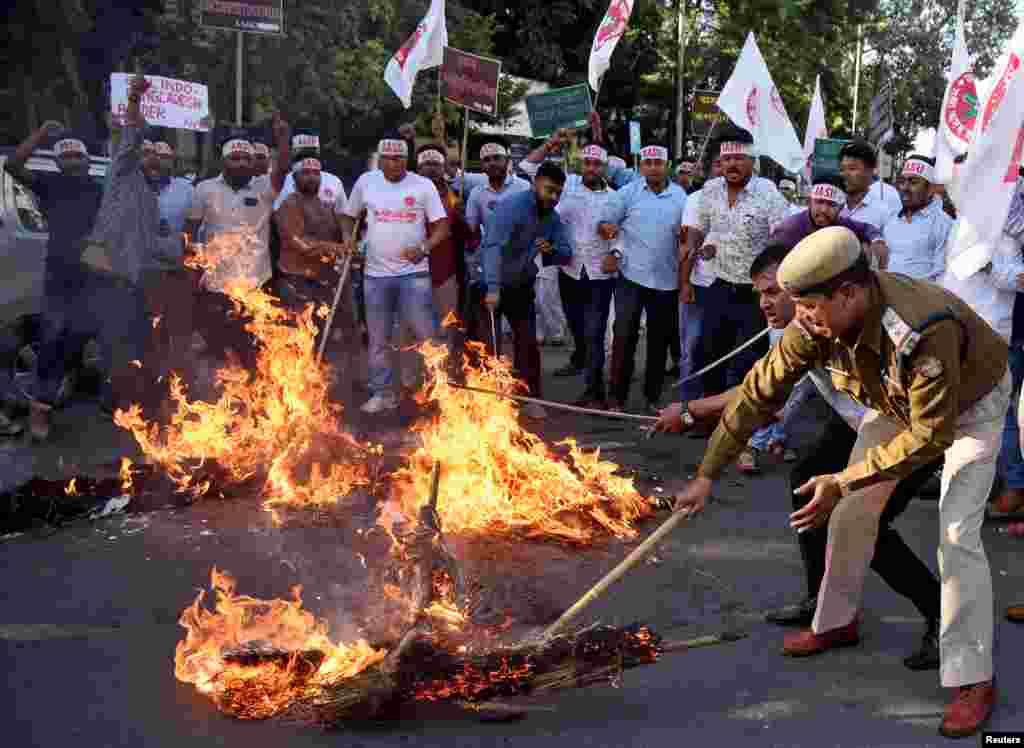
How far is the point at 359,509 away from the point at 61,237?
406cm

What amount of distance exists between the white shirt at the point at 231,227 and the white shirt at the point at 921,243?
4.94 m

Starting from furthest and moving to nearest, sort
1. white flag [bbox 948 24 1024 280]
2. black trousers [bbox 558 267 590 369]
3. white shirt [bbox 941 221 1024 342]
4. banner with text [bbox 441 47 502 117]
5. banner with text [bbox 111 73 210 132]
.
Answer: banner with text [bbox 111 73 210 132] → banner with text [bbox 441 47 502 117] → black trousers [bbox 558 267 590 369] → white shirt [bbox 941 221 1024 342] → white flag [bbox 948 24 1024 280]

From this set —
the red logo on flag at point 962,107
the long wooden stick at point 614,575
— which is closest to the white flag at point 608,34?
the red logo on flag at point 962,107

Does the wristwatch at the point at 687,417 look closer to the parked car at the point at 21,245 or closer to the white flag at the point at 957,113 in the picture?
the white flag at the point at 957,113

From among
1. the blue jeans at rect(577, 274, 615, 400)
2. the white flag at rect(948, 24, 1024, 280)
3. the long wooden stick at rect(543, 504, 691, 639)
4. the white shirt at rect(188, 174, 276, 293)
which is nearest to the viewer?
the long wooden stick at rect(543, 504, 691, 639)

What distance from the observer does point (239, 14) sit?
11820mm

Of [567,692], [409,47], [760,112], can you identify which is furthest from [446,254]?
[567,692]

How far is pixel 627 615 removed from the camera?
505cm

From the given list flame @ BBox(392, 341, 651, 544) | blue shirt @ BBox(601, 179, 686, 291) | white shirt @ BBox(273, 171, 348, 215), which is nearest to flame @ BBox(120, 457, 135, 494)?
flame @ BBox(392, 341, 651, 544)

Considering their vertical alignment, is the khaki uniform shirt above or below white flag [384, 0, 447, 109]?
below

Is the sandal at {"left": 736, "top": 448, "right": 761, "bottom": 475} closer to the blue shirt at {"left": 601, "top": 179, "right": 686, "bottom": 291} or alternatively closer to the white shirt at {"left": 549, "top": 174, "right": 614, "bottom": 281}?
the blue shirt at {"left": 601, "top": 179, "right": 686, "bottom": 291}

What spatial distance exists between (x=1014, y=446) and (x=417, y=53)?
7081mm

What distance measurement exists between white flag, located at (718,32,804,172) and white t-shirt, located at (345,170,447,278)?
397cm

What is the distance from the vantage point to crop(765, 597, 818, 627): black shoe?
4914mm
